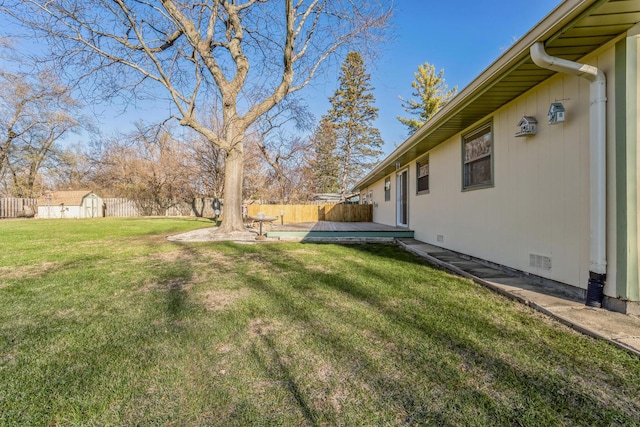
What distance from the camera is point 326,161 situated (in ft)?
82.0

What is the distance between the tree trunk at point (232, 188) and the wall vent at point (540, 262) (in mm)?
6729

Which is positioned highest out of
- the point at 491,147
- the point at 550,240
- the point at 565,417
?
the point at 491,147

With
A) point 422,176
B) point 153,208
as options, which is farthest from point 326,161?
point 422,176

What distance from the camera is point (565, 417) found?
4.33ft

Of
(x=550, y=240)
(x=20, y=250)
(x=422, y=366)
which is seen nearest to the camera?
(x=422, y=366)

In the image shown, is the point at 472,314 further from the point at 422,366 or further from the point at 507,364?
the point at 422,366

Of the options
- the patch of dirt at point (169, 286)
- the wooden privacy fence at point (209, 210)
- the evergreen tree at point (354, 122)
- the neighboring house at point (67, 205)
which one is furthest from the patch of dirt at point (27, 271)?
the neighboring house at point (67, 205)

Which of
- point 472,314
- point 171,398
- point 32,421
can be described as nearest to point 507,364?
point 472,314

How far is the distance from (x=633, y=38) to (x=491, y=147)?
2.11 meters

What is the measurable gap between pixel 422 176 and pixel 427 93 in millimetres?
18000

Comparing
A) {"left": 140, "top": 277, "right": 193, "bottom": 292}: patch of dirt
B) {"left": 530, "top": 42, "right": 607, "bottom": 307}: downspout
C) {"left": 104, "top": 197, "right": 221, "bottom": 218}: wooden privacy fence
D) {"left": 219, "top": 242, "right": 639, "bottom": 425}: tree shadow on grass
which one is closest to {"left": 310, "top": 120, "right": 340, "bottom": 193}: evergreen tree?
{"left": 104, "top": 197, "right": 221, "bottom": 218}: wooden privacy fence

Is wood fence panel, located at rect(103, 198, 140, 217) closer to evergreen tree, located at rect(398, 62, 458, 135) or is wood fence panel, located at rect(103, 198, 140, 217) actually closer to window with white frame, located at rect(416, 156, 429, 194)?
evergreen tree, located at rect(398, 62, 458, 135)

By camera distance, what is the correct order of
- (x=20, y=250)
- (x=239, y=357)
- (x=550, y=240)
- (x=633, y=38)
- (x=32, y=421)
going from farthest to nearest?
(x=20, y=250)
(x=550, y=240)
(x=633, y=38)
(x=239, y=357)
(x=32, y=421)

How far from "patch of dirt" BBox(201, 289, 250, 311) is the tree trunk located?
5.11 metres
